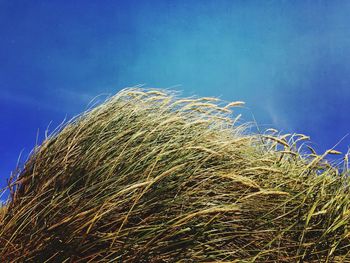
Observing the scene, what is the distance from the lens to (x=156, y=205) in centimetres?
238

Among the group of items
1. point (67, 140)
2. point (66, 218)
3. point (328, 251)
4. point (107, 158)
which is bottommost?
point (328, 251)

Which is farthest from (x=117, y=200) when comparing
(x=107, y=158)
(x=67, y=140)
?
(x=67, y=140)

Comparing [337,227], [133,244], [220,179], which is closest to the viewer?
[133,244]

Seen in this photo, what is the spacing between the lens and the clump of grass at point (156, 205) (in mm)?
2250

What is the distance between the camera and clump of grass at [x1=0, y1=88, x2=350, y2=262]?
2250mm

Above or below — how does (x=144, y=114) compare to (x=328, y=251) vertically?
above

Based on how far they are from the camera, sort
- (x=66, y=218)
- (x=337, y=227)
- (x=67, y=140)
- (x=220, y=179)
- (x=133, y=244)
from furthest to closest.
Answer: (x=67, y=140) → (x=220, y=179) → (x=337, y=227) → (x=66, y=218) → (x=133, y=244)

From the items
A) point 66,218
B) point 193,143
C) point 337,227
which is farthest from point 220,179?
point 66,218

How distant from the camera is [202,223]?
88.7 inches

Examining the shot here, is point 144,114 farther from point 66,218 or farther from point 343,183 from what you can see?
point 343,183

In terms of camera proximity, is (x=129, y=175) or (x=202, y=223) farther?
(x=129, y=175)

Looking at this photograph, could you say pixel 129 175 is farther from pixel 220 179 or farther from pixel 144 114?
pixel 144 114

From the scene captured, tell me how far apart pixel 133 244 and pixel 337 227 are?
1.14m

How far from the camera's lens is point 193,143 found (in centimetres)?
287
